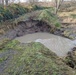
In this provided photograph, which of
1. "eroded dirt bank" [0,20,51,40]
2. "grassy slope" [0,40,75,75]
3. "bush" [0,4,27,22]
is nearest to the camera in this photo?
"grassy slope" [0,40,75,75]

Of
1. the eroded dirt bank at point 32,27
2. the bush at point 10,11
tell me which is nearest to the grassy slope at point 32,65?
the eroded dirt bank at point 32,27

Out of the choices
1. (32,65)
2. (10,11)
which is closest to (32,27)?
→ (10,11)

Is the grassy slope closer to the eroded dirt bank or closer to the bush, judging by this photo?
the eroded dirt bank

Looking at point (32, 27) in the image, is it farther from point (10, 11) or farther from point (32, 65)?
point (32, 65)

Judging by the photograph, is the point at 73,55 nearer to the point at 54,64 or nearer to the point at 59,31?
the point at 54,64

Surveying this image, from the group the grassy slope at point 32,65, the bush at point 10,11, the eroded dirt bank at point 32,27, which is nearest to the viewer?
the grassy slope at point 32,65

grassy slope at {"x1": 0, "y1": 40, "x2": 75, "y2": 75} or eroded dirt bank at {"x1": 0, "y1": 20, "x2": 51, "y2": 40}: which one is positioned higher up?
grassy slope at {"x1": 0, "y1": 40, "x2": 75, "y2": 75}

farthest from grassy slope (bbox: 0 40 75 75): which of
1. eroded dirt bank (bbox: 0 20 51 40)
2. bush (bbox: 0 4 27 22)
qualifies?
bush (bbox: 0 4 27 22)

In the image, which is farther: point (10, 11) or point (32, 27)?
point (10, 11)

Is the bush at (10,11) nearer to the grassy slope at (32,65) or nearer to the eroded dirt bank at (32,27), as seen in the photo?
the eroded dirt bank at (32,27)

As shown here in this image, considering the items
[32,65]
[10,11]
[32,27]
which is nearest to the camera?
[32,65]

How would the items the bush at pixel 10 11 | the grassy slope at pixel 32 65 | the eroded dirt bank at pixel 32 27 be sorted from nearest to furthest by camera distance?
the grassy slope at pixel 32 65, the eroded dirt bank at pixel 32 27, the bush at pixel 10 11

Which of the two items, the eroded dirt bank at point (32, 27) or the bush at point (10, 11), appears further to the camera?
the bush at point (10, 11)

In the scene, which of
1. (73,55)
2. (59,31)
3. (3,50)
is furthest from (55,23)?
(3,50)
